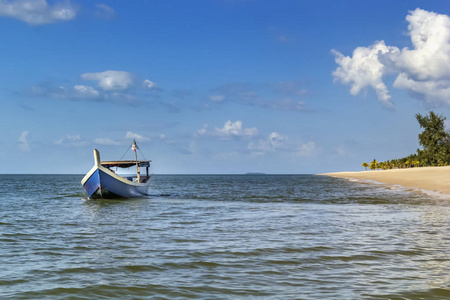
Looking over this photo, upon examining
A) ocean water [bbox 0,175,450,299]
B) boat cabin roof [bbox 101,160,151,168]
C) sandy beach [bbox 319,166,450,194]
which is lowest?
ocean water [bbox 0,175,450,299]

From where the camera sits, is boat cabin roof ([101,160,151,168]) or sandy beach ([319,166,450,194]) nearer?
boat cabin roof ([101,160,151,168])

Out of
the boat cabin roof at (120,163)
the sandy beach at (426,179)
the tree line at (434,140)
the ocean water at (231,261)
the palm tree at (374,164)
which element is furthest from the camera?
the palm tree at (374,164)

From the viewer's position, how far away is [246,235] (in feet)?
47.9

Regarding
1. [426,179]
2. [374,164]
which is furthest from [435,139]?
[374,164]

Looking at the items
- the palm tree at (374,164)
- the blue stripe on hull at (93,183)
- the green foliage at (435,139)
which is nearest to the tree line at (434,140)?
the green foliage at (435,139)

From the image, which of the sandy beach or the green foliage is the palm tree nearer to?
the green foliage

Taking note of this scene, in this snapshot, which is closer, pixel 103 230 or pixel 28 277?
pixel 28 277

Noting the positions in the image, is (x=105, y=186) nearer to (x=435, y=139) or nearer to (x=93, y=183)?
(x=93, y=183)

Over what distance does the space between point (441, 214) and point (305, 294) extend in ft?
51.5

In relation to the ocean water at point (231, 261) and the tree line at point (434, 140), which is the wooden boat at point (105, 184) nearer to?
the ocean water at point (231, 261)

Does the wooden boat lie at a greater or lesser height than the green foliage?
lesser

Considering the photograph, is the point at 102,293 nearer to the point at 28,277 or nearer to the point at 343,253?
the point at 28,277

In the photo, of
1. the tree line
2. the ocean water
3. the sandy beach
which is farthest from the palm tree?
the ocean water

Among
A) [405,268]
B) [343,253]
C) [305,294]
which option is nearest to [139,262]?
[305,294]
